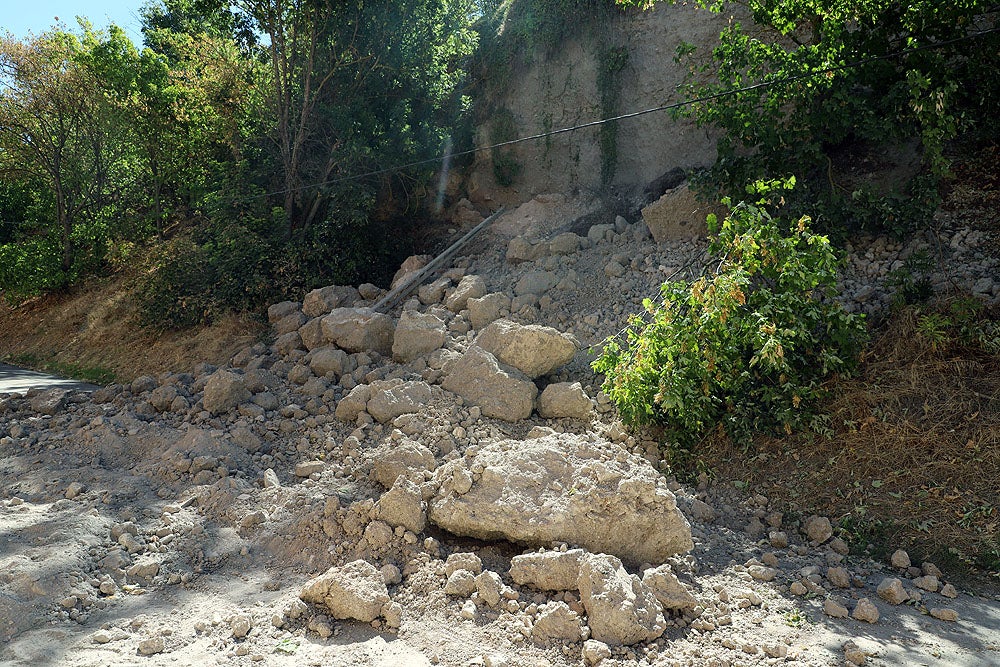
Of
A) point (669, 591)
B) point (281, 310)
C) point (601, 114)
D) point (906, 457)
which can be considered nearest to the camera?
point (669, 591)

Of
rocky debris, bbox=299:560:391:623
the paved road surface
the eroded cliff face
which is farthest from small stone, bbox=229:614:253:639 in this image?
the eroded cliff face

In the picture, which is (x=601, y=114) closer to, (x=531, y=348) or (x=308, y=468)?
(x=531, y=348)

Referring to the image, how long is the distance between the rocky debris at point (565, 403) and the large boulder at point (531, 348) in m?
0.32

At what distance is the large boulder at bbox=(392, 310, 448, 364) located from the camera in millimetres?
7633

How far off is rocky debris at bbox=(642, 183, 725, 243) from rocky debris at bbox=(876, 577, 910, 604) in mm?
5058

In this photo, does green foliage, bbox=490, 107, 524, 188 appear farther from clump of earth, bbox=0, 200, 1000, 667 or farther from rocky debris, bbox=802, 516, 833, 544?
rocky debris, bbox=802, 516, 833, 544

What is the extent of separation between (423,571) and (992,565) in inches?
145

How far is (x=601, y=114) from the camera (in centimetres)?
1219

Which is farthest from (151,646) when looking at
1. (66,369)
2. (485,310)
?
(66,369)

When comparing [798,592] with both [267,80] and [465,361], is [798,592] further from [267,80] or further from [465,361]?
[267,80]

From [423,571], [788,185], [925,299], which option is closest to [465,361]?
[423,571]

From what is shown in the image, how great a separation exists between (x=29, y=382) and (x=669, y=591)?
9.97 m

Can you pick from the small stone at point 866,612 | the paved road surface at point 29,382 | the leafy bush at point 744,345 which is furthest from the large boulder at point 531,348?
the paved road surface at point 29,382

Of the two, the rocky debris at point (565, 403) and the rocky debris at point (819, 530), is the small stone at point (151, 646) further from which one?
the rocky debris at point (819, 530)
